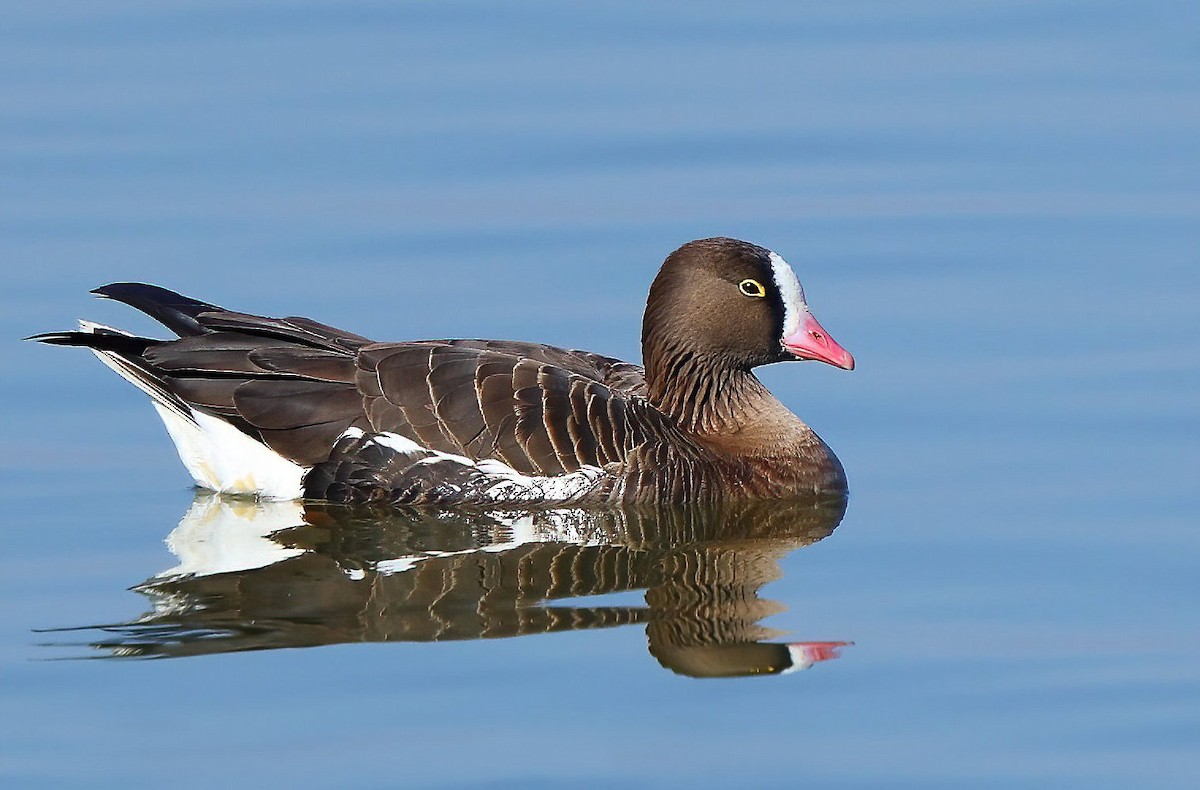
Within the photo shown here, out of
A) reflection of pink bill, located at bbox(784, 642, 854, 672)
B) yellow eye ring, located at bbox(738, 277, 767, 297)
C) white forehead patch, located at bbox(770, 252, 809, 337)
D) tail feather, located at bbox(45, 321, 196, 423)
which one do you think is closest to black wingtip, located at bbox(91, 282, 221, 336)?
tail feather, located at bbox(45, 321, 196, 423)

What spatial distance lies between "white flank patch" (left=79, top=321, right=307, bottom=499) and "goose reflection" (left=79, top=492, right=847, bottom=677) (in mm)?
117

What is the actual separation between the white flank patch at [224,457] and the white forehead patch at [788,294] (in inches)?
124

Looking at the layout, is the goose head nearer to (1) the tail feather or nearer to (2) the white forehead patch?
(2) the white forehead patch

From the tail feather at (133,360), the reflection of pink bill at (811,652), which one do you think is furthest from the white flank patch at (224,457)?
the reflection of pink bill at (811,652)

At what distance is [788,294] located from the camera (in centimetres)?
1289

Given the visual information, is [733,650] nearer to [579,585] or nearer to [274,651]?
[579,585]

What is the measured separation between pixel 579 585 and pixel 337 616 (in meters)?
1.36

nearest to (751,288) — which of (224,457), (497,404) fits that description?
(497,404)

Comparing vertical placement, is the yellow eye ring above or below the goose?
above

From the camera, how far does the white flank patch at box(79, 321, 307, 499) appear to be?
12.5m

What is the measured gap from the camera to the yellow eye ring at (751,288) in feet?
42.3

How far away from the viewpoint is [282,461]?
12500 millimetres

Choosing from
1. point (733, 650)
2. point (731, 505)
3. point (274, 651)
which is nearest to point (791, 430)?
point (731, 505)

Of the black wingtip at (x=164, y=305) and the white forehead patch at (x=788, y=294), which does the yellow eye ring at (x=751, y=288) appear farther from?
the black wingtip at (x=164, y=305)
